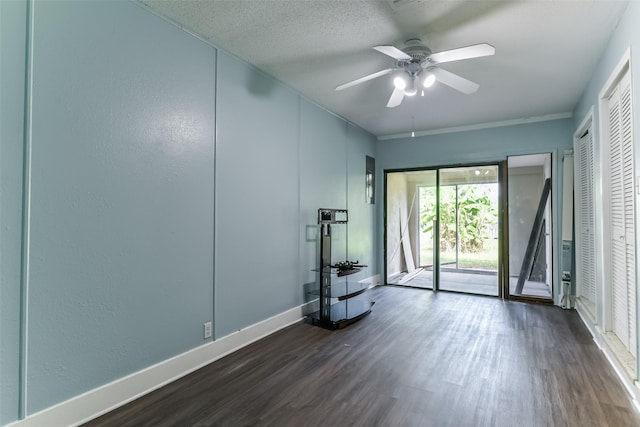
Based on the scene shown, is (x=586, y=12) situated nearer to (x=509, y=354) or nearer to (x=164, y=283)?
(x=509, y=354)

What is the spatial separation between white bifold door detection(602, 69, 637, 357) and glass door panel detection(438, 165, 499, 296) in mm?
2221

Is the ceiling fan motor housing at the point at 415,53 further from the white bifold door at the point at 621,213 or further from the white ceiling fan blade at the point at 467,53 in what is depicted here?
the white bifold door at the point at 621,213

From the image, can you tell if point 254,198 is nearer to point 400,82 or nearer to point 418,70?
point 400,82

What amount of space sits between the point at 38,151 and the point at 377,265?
5155 millimetres

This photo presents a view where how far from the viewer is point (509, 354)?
114 inches

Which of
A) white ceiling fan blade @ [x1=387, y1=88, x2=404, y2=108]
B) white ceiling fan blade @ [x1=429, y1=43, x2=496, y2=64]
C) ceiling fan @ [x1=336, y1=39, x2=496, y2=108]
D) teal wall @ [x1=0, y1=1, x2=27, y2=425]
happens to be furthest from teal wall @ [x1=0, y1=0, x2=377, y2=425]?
white ceiling fan blade @ [x1=429, y1=43, x2=496, y2=64]

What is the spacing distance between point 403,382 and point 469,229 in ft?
12.0

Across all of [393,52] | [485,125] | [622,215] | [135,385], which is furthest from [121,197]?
[485,125]

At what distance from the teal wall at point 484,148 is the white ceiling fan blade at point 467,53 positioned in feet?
10.3

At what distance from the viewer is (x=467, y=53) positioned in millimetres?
2299

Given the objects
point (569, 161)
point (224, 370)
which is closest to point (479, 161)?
point (569, 161)

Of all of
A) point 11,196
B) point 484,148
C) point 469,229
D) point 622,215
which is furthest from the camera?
point 469,229

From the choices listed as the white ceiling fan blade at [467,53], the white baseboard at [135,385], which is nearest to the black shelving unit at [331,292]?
the white baseboard at [135,385]

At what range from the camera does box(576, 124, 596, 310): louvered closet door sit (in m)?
3.72
